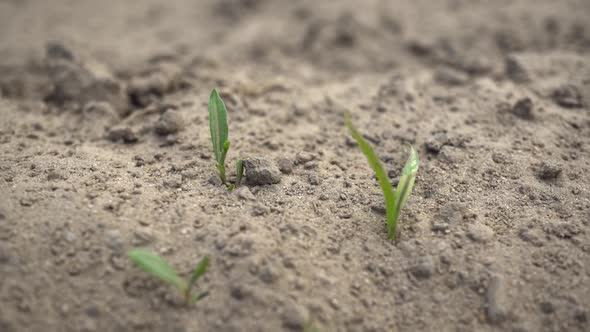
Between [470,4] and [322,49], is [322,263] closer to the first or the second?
[322,49]

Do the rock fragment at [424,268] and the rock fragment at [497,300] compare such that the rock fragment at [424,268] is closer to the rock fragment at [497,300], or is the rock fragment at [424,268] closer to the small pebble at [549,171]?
the rock fragment at [497,300]

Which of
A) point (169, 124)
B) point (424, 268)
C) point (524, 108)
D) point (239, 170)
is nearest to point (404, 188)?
point (424, 268)

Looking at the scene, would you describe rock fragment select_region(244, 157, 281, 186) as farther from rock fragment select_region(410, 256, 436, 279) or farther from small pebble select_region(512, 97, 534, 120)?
small pebble select_region(512, 97, 534, 120)

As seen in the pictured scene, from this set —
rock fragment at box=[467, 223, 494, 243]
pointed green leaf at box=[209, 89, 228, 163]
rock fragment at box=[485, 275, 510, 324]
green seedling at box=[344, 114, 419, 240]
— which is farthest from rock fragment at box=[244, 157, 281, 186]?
rock fragment at box=[485, 275, 510, 324]

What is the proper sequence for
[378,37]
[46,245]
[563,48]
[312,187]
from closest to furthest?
[46,245] < [312,187] < [563,48] < [378,37]

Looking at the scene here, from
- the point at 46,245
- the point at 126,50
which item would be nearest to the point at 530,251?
the point at 46,245

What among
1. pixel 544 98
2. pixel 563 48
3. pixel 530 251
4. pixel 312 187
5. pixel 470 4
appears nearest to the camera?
pixel 530 251
